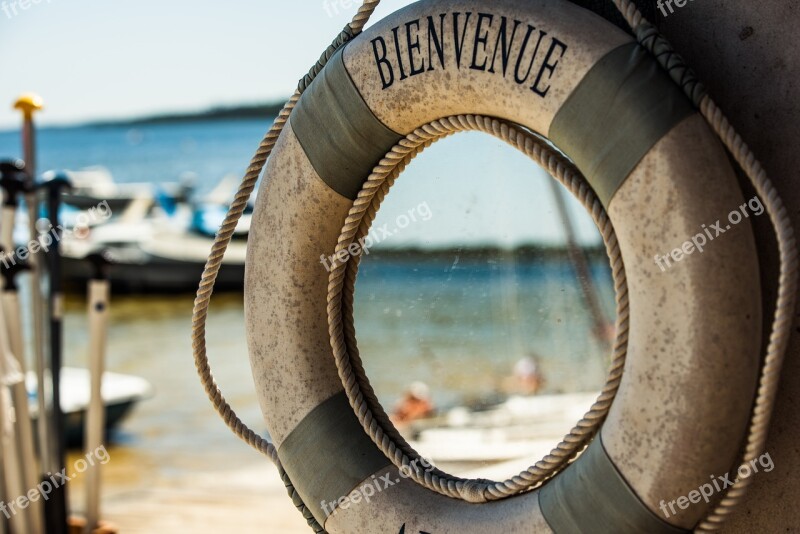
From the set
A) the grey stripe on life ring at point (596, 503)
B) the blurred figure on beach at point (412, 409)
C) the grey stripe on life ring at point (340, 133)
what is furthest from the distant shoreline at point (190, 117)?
the grey stripe on life ring at point (596, 503)

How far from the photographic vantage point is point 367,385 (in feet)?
4.58

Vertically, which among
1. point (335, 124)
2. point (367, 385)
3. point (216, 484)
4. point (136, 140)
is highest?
point (136, 140)

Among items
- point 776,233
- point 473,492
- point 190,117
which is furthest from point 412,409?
point 190,117

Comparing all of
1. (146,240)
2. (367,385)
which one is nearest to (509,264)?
(367,385)

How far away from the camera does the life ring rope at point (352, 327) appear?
3.73ft

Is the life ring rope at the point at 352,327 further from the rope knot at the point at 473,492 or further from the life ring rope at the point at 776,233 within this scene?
the life ring rope at the point at 776,233

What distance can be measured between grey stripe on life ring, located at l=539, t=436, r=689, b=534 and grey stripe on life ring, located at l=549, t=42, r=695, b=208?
0.32 meters

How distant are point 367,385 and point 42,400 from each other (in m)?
1.51

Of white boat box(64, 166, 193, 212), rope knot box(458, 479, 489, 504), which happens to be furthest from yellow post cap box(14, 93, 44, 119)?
white boat box(64, 166, 193, 212)

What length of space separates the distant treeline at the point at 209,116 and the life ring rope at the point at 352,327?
104 feet

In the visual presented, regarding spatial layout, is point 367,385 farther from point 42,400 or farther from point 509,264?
point 42,400

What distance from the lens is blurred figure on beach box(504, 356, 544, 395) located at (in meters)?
2.52

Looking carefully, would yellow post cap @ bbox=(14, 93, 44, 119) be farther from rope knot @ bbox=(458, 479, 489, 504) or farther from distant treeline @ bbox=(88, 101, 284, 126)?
distant treeline @ bbox=(88, 101, 284, 126)

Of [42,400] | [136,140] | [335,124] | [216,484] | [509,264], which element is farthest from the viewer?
[136,140]
